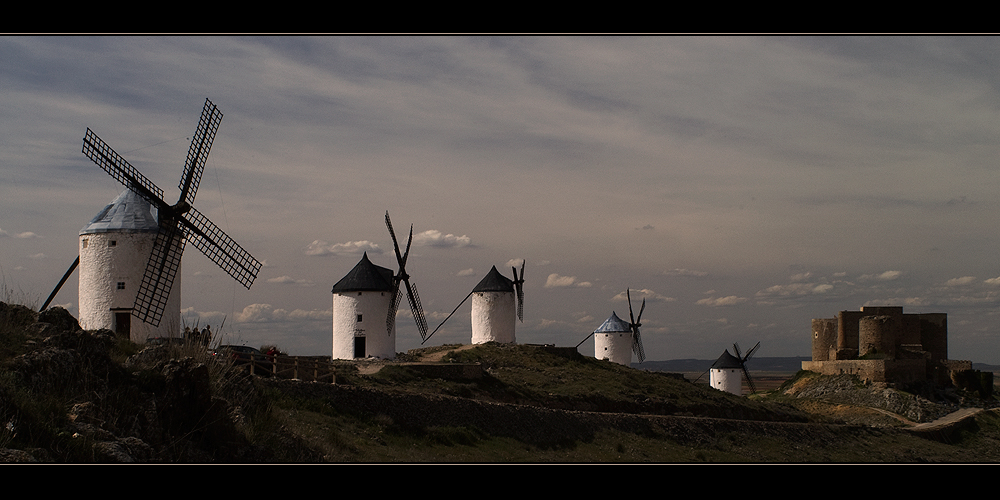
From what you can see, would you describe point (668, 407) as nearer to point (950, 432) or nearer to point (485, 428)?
point (485, 428)

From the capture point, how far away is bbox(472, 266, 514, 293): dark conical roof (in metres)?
39.5

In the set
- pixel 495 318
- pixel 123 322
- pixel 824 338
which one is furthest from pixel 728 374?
pixel 123 322

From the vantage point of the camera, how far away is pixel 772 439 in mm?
27453

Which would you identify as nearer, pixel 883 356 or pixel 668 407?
pixel 668 407

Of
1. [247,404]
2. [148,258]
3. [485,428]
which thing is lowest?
[485,428]

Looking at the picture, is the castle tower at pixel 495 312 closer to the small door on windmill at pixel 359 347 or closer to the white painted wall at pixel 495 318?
the white painted wall at pixel 495 318

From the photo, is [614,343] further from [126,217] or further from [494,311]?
[126,217]

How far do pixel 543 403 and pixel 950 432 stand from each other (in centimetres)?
1945

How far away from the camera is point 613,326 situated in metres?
45.9

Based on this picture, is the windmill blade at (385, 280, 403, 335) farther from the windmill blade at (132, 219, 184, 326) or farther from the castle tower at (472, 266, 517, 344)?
the windmill blade at (132, 219, 184, 326)

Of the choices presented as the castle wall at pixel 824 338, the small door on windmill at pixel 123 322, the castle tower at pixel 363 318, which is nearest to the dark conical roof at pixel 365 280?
the castle tower at pixel 363 318

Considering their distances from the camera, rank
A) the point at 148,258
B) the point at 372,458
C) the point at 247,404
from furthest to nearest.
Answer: the point at 148,258
the point at 372,458
the point at 247,404

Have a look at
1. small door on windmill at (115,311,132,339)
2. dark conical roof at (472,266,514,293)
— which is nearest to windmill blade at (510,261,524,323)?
dark conical roof at (472,266,514,293)

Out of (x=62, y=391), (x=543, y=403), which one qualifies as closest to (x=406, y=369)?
(x=543, y=403)
